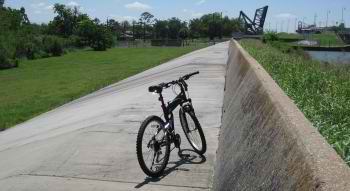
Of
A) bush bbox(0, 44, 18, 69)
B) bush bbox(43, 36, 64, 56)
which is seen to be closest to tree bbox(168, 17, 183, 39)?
bush bbox(43, 36, 64, 56)

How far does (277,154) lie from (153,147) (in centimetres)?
300

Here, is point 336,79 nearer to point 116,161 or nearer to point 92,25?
point 116,161

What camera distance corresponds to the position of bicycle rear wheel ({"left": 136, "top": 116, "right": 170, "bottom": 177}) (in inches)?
242

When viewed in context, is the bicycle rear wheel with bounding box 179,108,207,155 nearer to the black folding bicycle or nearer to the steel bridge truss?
the black folding bicycle

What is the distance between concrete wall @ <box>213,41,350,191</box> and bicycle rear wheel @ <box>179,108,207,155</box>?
133 cm

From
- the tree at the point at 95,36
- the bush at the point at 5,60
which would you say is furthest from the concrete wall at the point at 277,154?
the tree at the point at 95,36

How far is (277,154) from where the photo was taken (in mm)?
3533

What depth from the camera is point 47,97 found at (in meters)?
21.3

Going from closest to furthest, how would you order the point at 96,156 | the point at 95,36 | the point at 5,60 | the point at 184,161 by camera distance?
1. the point at 184,161
2. the point at 96,156
3. the point at 5,60
4. the point at 95,36

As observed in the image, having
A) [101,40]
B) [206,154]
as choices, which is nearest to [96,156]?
[206,154]

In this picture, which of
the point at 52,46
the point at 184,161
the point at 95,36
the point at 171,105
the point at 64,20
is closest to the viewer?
the point at 171,105

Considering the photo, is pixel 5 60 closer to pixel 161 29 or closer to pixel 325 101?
pixel 325 101

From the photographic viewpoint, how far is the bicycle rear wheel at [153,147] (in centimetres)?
614

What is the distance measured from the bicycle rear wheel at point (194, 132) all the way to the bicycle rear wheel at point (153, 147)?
0.84 meters
